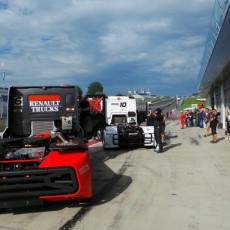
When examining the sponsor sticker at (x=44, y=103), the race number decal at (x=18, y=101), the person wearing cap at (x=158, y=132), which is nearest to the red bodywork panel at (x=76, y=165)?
the sponsor sticker at (x=44, y=103)

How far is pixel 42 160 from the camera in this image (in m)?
6.25

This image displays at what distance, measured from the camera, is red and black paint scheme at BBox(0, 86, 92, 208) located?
5.80 metres

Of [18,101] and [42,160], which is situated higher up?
[18,101]

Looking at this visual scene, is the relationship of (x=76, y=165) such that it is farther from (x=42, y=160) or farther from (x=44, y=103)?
(x=44, y=103)

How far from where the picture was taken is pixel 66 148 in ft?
21.1

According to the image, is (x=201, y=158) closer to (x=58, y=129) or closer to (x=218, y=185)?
(x=218, y=185)

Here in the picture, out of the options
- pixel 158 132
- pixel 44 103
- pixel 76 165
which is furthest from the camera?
pixel 158 132

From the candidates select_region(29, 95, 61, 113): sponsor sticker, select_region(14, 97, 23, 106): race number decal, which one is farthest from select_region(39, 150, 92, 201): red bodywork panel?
select_region(14, 97, 23, 106): race number decal

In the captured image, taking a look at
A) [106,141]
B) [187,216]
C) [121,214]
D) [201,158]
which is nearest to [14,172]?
[121,214]

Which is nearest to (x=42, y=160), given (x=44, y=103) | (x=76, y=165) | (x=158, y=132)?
(x=76, y=165)

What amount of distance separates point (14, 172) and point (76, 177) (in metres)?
0.96

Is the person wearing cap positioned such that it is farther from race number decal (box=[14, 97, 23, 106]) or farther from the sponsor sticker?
race number decal (box=[14, 97, 23, 106])

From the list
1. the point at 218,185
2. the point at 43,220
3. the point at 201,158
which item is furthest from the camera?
the point at 201,158

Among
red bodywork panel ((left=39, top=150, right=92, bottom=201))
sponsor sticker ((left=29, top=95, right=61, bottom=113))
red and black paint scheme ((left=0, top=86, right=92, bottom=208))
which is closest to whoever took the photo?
Result: red and black paint scheme ((left=0, top=86, right=92, bottom=208))
